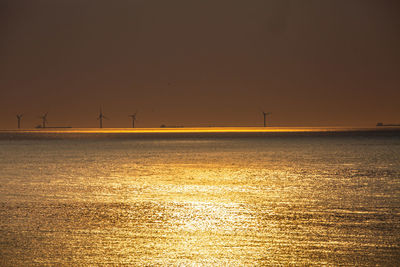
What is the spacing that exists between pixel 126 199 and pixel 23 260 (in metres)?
8.79

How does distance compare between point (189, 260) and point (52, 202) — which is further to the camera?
point (52, 202)

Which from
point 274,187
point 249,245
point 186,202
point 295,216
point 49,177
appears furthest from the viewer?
point 49,177

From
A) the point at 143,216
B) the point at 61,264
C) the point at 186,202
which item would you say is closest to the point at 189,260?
the point at 61,264

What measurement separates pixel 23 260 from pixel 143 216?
17.0 feet

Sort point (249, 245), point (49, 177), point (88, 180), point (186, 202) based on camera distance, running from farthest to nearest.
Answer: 1. point (49, 177)
2. point (88, 180)
3. point (186, 202)
4. point (249, 245)

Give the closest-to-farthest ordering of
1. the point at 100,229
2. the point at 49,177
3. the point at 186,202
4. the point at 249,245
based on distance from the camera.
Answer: the point at 249,245, the point at 100,229, the point at 186,202, the point at 49,177

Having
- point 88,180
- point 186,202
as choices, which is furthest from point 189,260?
point 88,180

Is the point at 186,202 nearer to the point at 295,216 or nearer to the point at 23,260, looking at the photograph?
the point at 295,216

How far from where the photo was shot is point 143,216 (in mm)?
14430

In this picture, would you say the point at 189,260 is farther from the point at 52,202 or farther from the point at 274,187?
the point at 274,187

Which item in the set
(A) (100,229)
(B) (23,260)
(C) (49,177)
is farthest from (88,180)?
(B) (23,260)

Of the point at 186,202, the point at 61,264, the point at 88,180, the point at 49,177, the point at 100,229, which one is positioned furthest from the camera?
the point at 49,177

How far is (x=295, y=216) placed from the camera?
14.3m

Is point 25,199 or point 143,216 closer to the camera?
point 143,216
